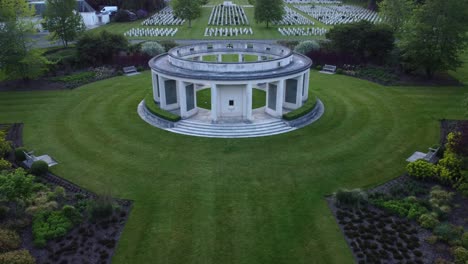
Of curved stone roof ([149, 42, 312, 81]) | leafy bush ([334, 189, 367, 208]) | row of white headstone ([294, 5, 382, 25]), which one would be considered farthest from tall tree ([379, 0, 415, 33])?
leafy bush ([334, 189, 367, 208])

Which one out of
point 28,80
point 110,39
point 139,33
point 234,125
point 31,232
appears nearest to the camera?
point 31,232

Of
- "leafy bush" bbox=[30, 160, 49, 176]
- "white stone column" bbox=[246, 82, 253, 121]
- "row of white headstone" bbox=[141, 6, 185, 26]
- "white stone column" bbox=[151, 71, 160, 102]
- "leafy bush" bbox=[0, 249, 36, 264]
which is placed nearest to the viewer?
"leafy bush" bbox=[0, 249, 36, 264]

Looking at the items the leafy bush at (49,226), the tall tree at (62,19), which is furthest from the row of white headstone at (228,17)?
the leafy bush at (49,226)

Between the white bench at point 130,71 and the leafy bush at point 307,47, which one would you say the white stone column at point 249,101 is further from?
the leafy bush at point 307,47

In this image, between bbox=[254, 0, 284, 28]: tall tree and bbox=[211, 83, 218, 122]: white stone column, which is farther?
bbox=[254, 0, 284, 28]: tall tree

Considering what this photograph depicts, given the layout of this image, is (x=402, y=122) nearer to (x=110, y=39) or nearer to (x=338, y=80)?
(x=338, y=80)

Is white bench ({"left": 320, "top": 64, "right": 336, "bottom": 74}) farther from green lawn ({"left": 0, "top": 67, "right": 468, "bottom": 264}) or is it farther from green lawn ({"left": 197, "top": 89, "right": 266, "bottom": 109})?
green lawn ({"left": 197, "top": 89, "right": 266, "bottom": 109})

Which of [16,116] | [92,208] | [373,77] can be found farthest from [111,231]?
[373,77]

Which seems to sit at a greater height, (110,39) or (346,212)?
(110,39)
